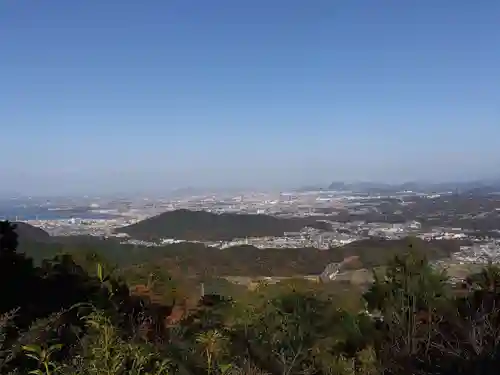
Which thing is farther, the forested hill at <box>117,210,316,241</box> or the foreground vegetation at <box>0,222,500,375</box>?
the forested hill at <box>117,210,316,241</box>

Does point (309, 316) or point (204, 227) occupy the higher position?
point (309, 316)

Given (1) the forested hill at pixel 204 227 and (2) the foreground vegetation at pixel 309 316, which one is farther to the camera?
(1) the forested hill at pixel 204 227

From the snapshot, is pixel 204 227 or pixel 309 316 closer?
pixel 309 316

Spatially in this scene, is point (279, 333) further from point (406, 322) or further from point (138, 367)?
point (138, 367)
